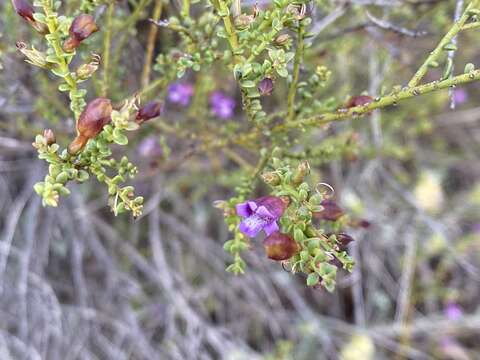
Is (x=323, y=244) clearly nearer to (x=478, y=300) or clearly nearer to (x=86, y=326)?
(x=86, y=326)

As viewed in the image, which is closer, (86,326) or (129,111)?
(129,111)

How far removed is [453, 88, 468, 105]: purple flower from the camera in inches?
105

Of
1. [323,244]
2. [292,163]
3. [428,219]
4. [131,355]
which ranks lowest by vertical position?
[131,355]

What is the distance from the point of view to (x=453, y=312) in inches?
93.4

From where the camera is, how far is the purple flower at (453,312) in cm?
234

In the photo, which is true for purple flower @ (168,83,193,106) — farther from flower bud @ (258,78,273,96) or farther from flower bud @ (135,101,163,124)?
flower bud @ (258,78,273,96)

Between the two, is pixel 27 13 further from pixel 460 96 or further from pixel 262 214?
pixel 460 96

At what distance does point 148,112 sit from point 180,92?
868mm

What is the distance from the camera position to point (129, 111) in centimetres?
94

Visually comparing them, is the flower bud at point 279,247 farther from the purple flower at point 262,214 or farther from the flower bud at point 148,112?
the flower bud at point 148,112

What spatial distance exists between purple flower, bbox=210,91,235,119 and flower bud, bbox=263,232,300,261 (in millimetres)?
1222

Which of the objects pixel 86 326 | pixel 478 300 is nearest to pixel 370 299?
pixel 478 300

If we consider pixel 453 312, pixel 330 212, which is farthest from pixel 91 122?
pixel 453 312

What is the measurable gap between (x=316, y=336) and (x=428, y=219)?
2.19 feet
